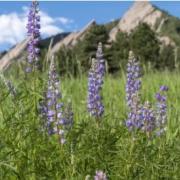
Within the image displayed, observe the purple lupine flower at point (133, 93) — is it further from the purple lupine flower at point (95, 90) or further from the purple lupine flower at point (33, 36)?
the purple lupine flower at point (33, 36)

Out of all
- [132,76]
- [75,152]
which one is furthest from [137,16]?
[75,152]

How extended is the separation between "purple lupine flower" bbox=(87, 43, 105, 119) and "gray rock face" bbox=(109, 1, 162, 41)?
146502 millimetres

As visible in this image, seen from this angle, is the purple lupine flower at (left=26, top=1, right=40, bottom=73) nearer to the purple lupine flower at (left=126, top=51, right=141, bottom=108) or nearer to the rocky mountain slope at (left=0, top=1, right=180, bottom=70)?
the purple lupine flower at (left=126, top=51, right=141, bottom=108)

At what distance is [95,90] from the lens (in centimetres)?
447

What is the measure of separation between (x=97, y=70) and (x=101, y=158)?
0.80 metres

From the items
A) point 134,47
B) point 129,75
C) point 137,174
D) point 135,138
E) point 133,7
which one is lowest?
point 137,174

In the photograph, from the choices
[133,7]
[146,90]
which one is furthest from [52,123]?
[133,7]

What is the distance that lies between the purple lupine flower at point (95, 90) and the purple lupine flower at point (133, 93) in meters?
0.23

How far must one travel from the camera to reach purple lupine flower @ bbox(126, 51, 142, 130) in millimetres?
3992

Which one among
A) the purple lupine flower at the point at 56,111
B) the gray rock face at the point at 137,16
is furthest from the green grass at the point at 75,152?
the gray rock face at the point at 137,16

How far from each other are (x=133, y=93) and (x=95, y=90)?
0.30m

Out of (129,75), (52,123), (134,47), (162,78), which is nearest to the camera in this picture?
(52,123)

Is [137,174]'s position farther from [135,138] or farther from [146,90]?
[146,90]

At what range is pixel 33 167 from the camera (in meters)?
3.93
